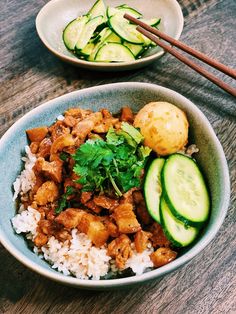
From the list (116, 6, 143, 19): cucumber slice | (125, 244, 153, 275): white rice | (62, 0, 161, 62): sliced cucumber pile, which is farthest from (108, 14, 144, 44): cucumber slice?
(125, 244, 153, 275): white rice

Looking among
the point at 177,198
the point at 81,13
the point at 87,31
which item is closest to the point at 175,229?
the point at 177,198

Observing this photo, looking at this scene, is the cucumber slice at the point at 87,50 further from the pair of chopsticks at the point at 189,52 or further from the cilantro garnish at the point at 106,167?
the cilantro garnish at the point at 106,167

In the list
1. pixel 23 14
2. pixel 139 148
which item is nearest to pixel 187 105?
pixel 139 148

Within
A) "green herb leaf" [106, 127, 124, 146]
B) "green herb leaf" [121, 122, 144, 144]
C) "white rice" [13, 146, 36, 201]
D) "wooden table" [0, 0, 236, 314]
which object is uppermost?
"green herb leaf" [106, 127, 124, 146]

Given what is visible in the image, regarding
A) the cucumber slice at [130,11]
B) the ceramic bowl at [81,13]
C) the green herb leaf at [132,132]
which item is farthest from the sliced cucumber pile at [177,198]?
the cucumber slice at [130,11]

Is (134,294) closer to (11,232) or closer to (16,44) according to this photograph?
(11,232)

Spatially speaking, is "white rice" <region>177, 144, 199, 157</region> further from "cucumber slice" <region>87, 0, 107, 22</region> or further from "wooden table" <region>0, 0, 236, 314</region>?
"cucumber slice" <region>87, 0, 107, 22</region>

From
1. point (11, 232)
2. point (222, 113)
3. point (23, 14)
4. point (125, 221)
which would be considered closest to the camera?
point (125, 221)

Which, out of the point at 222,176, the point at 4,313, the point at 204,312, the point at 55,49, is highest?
the point at 55,49
